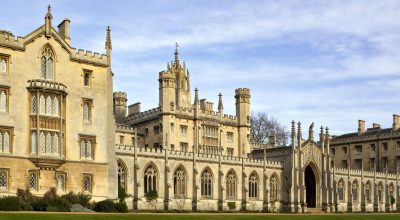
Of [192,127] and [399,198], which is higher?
[192,127]

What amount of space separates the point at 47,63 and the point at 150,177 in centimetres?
1402

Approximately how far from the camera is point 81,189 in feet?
141

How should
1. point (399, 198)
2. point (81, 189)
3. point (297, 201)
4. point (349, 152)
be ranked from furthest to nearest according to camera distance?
1. point (349, 152)
2. point (399, 198)
3. point (297, 201)
4. point (81, 189)

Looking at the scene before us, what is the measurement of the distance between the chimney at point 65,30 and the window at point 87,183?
995 cm

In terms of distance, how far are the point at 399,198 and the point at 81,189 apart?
168ft

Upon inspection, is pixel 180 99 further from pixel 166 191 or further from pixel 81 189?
pixel 81 189

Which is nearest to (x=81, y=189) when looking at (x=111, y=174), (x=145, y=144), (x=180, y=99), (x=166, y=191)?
(x=111, y=174)

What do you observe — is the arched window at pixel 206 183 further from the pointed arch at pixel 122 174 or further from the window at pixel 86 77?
the window at pixel 86 77

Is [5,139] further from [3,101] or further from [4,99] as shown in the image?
[4,99]

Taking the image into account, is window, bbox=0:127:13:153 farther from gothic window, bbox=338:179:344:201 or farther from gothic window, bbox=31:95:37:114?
gothic window, bbox=338:179:344:201

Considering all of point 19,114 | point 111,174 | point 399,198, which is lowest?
point 399,198

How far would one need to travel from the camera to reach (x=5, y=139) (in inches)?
1581

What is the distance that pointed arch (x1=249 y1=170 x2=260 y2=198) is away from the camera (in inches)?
2370

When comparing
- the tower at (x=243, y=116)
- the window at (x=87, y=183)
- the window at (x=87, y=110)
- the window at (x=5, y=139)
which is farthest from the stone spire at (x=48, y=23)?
the tower at (x=243, y=116)
